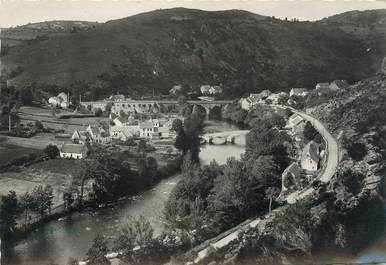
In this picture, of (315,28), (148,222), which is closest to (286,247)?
(148,222)

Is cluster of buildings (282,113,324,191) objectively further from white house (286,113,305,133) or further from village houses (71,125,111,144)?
village houses (71,125,111,144)

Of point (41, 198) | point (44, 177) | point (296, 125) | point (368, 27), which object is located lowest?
point (41, 198)

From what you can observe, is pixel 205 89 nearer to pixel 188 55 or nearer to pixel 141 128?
pixel 188 55

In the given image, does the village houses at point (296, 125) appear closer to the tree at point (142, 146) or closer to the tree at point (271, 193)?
the tree at point (271, 193)

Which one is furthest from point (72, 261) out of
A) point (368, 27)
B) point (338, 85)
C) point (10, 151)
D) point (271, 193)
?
point (368, 27)

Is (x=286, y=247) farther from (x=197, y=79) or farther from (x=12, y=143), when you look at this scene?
(x=12, y=143)

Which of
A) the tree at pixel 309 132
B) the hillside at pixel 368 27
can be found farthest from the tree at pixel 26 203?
the hillside at pixel 368 27
